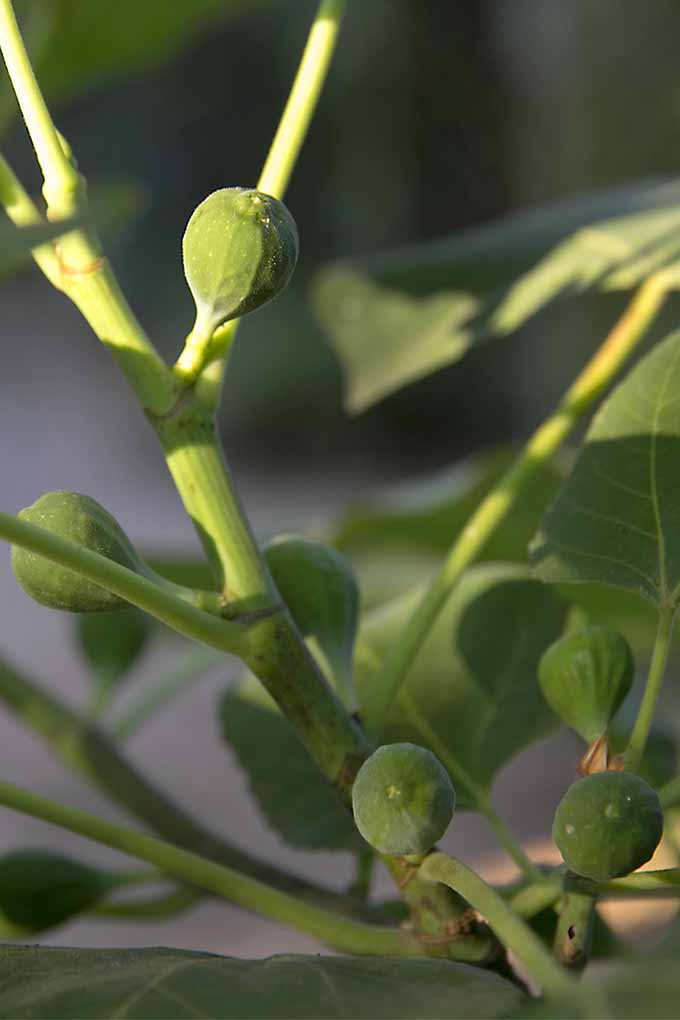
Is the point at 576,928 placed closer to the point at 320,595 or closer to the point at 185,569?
the point at 320,595

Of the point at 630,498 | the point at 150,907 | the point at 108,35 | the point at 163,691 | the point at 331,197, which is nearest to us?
the point at 630,498

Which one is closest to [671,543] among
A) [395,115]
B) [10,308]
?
[395,115]

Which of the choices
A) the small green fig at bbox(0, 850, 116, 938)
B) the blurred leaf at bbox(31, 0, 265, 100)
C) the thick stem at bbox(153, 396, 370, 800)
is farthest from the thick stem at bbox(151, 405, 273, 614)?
the blurred leaf at bbox(31, 0, 265, 100)

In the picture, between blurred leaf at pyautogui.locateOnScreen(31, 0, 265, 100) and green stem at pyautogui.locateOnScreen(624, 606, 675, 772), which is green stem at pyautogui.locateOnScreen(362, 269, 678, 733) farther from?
blurred leaf at pyautogui.locateOnScreen(31, 0, 265, 100)

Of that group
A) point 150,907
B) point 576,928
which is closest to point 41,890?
point 150,907

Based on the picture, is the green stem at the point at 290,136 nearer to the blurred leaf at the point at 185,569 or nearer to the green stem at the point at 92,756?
the green stem at the point at 92,756

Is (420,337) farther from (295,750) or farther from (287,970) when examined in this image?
(287,970)
